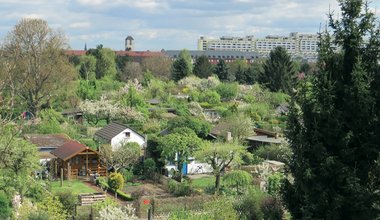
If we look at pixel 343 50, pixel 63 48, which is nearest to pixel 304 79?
pixel 343 50

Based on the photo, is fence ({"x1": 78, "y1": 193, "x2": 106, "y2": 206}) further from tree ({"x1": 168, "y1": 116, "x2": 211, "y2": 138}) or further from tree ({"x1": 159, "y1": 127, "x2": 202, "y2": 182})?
tree ({"x1": 168, "y1": 116, "x2": 211, "y2": 138})

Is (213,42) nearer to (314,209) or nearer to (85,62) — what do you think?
(85,62)

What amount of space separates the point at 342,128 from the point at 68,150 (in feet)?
67.1

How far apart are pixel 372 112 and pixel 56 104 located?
132 feet

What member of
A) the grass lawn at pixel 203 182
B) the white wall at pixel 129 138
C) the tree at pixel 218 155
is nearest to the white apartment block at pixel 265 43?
the white wall at pixel 129 138

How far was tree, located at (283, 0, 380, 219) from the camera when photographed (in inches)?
326

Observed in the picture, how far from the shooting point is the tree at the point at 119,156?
2534 centimetres

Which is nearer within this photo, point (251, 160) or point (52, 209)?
point (52, 209)

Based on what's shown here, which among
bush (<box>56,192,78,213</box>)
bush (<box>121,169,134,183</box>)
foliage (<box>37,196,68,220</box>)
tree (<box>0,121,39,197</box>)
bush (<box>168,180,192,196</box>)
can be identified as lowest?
bush (<box>121,169,134,183</box>)

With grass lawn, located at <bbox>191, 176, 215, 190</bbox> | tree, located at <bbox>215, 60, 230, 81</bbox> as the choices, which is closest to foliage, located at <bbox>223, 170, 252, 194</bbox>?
grass lawn, located at <bbox>191, 176, 215, 190</bbox>

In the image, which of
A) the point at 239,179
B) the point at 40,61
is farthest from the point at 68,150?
the point at 40,61

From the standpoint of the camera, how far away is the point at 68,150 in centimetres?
2666

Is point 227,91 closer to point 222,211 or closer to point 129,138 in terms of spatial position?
point 129,138

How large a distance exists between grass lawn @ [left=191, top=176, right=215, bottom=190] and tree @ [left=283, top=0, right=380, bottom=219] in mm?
15567
